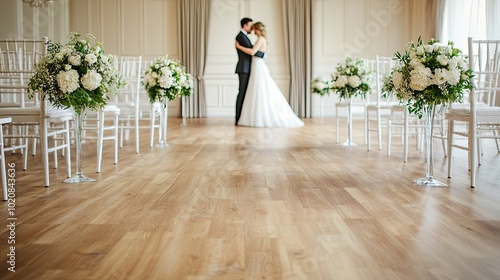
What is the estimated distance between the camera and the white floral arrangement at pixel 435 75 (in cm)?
388

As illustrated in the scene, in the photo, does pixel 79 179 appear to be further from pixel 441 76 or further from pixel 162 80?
pixel 441 76

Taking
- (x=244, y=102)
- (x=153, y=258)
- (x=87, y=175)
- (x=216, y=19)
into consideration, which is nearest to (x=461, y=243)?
(x=153, y=258)

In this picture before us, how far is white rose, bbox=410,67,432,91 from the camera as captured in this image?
3896 mm

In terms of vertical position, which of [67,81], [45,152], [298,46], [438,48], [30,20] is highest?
[30,20]

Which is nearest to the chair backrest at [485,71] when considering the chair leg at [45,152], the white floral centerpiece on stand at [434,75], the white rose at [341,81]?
the white floral centerpiece on stand at [434,75]

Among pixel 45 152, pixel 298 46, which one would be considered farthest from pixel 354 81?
pixel 298 46

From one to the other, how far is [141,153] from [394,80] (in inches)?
119

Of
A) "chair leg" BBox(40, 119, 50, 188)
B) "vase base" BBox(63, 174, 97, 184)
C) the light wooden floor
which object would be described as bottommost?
the light wooden floor

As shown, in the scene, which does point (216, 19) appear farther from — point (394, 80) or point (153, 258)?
point (153, 258)

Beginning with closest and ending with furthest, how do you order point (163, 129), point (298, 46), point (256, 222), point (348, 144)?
point (256, 222) < point (348, 144) < point (163, 129) < point (298, 46)

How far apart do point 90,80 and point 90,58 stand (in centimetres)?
15

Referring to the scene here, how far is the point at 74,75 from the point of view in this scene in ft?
13.0

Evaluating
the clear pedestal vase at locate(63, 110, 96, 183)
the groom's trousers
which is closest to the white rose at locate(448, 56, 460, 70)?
the clear pedestal vase at locate(63, 110, 96, 183)

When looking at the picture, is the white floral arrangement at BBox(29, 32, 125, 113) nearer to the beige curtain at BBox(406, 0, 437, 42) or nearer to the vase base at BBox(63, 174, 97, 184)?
the vase base at BBox(63, 174, 97, 184)
